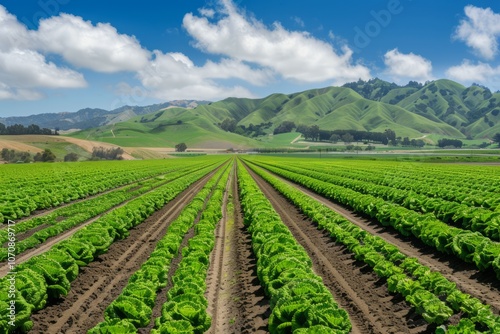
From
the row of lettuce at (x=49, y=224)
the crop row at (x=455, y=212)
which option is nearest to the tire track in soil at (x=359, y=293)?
the crop row at (x=455, y=212)

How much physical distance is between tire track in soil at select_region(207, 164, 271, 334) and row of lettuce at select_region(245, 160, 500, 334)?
3849 millimetres

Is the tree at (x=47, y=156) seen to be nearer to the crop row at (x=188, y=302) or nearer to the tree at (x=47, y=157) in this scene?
the tree at (x=47, y=157)

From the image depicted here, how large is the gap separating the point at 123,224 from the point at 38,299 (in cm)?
861

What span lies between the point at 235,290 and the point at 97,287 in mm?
4380

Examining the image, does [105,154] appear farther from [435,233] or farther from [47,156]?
[435,233]

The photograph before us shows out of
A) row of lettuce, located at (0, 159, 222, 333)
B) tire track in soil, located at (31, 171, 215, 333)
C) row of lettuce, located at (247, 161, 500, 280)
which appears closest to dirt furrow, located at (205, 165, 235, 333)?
tire track in soil, located at (31, 171, 215, 333)

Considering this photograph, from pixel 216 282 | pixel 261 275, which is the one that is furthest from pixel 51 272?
pixel 261 275

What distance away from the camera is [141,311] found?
30.0 feet

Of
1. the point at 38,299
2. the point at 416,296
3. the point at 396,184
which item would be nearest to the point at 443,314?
the point at 416,296

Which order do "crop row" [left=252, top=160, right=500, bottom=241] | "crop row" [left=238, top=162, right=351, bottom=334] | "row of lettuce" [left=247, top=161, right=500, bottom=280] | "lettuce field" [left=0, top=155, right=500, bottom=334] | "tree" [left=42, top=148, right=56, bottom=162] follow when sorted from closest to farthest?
"crop row" [left=238, top=162, right=351, bottom=334] → "lettuce field" [left=0, top=155, right=500, bottom=334] → "row of lettuce" [left=247, top=161, right=500, bottom=280] → "crop row" [left=252, top=160, right=500, bottom=241] → "tree" [left=42, top=148, right=56, bottom=162]

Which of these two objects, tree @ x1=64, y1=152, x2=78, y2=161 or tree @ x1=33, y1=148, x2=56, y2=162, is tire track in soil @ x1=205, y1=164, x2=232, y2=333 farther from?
tree @ x1=64, y1=152, x2=78, y2=161

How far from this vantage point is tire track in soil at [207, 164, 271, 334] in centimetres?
1012

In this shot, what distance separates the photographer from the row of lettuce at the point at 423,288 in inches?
329

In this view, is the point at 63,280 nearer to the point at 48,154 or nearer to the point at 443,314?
the point at 443,314
